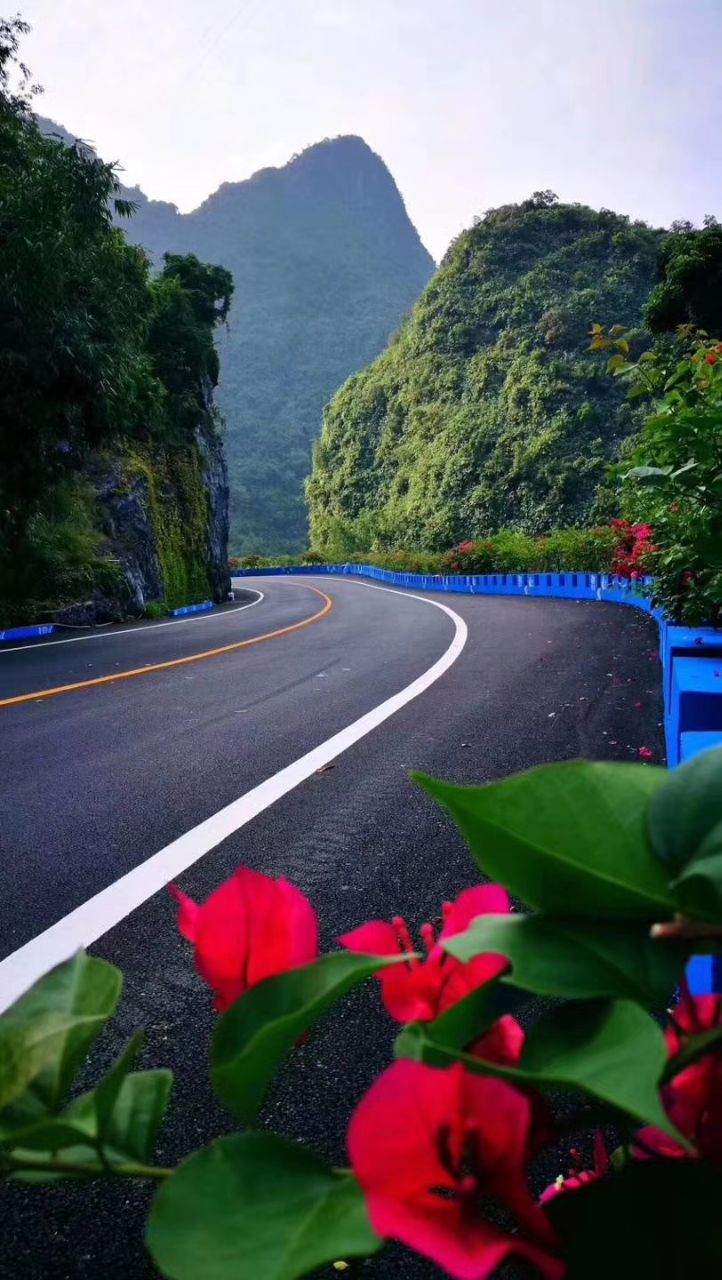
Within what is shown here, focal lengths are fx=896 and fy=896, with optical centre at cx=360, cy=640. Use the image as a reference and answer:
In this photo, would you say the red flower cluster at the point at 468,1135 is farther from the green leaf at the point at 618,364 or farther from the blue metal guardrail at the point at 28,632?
the blue metal guardrail at the point at 28,632

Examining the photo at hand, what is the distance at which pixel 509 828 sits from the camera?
1.06 ft

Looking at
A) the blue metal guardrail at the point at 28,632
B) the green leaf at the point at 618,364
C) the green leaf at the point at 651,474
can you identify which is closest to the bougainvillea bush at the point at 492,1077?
the green leaf at the point at 651,474

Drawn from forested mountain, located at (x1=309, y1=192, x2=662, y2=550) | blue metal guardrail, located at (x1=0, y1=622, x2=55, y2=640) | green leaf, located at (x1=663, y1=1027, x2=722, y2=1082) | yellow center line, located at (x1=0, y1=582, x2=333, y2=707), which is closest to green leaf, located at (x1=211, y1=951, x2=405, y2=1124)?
green leaf, located at (x1=663, y1=1027, x2=722, y2=1082)

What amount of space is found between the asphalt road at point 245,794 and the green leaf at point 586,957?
0.67 metres

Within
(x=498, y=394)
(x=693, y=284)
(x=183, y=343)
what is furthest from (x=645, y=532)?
(x=498, y=394)

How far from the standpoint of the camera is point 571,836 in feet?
1.07

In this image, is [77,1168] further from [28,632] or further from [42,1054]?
[28,632]

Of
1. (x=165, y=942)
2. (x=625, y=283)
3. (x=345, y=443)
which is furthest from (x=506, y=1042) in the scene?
(x=345, y=443)

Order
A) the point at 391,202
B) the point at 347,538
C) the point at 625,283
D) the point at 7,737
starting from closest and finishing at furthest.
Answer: the point at 7,737 → the point at 625,283 → the point at 347,538 → the point at 391,202

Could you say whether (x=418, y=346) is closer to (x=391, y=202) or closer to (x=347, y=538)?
(x=347, y=538)

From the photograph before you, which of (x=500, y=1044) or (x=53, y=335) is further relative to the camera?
(x=53, y=335)

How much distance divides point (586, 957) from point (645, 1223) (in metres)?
0.08

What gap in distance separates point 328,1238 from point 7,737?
5775 mm

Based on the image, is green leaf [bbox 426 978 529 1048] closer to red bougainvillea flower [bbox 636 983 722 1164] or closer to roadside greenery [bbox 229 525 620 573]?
red bougainvillea flower [bbox 636 983 722 1164]
